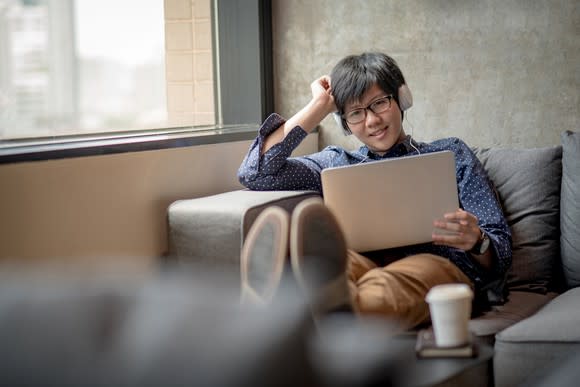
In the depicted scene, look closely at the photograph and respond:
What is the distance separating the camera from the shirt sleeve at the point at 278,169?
2746 mm

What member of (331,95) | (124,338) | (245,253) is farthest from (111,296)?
(331,95)

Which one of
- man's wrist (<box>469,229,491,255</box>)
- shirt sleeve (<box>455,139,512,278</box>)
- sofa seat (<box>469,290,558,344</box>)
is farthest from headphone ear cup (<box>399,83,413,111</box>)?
sofa seat (<box>469,290,558,344</box>)

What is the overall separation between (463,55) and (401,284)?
144 cm

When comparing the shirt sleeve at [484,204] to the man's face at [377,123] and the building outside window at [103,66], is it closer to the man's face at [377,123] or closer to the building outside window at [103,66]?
the man's face at [377,123]

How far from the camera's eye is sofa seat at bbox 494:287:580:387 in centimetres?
217

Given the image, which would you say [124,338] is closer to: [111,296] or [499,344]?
[111,296]

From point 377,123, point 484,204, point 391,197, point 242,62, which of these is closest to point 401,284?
point 391,197

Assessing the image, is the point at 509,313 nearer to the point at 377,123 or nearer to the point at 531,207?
the point at 531,207

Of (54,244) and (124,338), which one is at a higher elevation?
(124,338)

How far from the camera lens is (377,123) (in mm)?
2699

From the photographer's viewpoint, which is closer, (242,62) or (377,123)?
(377,123)

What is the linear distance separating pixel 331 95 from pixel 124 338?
2.34 metres

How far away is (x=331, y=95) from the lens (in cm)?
283

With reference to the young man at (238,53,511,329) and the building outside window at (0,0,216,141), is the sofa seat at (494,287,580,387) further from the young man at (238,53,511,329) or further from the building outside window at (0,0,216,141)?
the building outside window at (0,0,216,141)
